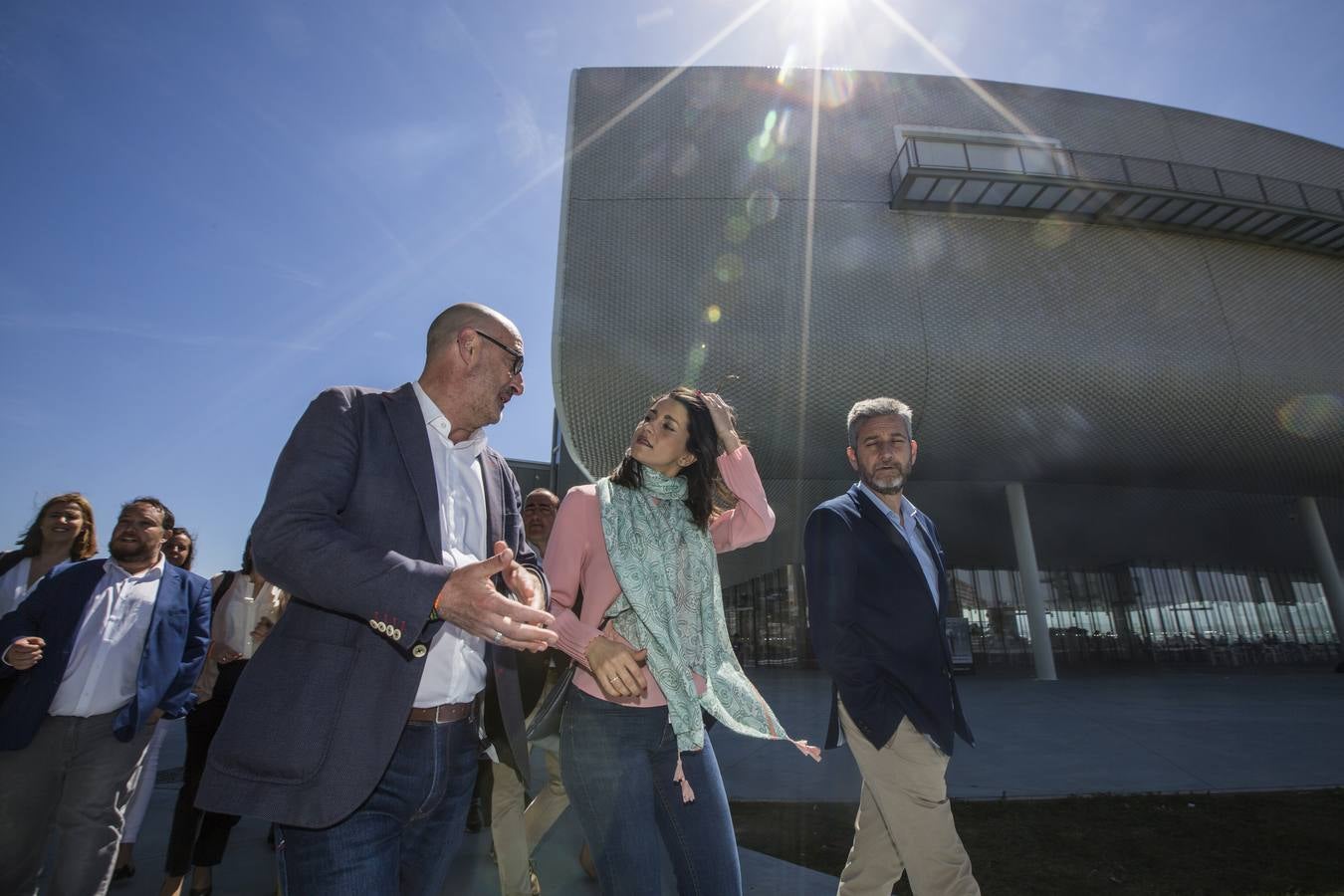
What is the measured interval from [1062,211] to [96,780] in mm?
16191

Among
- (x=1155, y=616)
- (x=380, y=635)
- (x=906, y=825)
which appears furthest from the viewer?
(x=1155, y=616)

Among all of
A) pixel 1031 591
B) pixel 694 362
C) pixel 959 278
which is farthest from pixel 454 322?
pixel 1031 591

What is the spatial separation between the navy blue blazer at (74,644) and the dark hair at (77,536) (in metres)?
0.82

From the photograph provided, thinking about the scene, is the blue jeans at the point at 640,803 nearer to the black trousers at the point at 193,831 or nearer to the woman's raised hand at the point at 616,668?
the woman's raised hand at the point at 616,668

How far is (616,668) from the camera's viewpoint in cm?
138

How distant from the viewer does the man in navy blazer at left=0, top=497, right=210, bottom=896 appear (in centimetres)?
234

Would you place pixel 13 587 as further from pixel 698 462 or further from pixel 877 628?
pixel 877 628

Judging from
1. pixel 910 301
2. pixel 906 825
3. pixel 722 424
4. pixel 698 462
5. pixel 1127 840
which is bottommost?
pixel 1127 840

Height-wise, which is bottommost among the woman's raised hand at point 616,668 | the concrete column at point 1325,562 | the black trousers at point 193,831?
the black trousers at point 193,831

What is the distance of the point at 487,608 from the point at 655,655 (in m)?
0.72

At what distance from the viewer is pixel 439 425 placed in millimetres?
1431

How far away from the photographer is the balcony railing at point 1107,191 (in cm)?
1255

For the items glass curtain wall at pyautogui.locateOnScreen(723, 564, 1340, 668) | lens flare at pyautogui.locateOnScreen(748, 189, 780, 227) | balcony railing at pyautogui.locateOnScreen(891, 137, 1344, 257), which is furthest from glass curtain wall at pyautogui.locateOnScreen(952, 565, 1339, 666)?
lens flare at pyautogui.locateOnScreen(748, 189, 780, 227)

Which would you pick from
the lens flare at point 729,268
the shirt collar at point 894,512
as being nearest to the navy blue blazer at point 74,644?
the shirt collar at point 894,512
